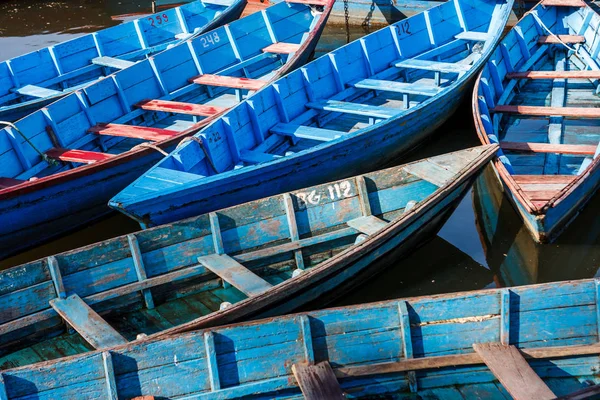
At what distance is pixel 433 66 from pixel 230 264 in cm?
590

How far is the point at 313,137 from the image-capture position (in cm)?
948

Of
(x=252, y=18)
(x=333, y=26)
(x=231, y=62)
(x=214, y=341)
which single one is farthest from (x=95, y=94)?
(x=333, y=26)

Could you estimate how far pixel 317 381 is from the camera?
18.2 feet

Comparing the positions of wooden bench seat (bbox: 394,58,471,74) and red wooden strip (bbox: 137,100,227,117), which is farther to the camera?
wooden bench seat (bbox: 394,58,471,74)

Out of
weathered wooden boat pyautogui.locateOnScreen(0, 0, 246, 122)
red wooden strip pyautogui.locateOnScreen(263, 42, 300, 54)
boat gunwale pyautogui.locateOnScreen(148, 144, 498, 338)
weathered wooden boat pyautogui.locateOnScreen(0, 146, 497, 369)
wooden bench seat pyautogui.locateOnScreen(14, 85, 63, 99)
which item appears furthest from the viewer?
red wooden strip pyautogui.locateOnScreen(263, 42, 300, 54)

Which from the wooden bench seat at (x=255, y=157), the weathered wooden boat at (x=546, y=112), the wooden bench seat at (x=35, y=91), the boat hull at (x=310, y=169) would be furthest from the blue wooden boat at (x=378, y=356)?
the wooden bench seat at (x=35, y=91)

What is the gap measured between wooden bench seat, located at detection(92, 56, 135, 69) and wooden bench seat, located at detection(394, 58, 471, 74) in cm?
467

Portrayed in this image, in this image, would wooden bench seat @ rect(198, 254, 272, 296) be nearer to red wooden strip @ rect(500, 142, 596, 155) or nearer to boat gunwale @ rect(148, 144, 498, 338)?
boat gunwale @ rect(148, 144, 498, 338)

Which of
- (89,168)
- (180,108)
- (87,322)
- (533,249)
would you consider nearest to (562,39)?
(533,249)

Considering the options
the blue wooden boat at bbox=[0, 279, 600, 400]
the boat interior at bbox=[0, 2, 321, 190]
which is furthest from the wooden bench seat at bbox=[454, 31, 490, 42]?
the blue wooden boat at bbox=[0, 279, 600, 400]

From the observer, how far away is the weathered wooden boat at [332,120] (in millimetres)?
7672

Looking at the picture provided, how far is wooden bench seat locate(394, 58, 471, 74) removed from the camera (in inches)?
447

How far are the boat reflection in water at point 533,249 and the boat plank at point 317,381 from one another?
3356mm

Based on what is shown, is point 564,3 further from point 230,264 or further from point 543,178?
point 230,264
